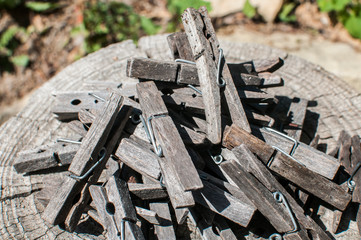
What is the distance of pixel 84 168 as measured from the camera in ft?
9.50

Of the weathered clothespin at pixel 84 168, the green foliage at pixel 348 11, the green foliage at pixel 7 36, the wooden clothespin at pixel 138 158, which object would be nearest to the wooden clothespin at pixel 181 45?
the weathered clothespin at pixel 84 168

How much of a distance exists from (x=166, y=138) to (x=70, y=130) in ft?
5.93

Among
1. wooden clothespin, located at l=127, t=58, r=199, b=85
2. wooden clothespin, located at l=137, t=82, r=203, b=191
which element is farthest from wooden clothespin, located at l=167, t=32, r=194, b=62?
wooden clothespin, located at l=137, t=82, r=203, b=191

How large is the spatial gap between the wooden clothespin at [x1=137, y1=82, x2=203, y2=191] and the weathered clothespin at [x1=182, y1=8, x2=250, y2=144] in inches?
16.5

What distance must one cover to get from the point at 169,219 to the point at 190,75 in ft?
4.62

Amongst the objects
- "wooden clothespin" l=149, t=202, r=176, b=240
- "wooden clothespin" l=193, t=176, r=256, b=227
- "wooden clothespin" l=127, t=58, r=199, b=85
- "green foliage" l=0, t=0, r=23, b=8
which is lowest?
"wooden clothespin" l=149, t=202, r=176, b=240

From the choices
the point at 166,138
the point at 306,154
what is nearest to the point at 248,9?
the point at 306,154

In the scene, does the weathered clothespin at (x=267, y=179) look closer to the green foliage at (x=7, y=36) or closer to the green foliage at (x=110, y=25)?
the green foliage at (x=110, y=25)

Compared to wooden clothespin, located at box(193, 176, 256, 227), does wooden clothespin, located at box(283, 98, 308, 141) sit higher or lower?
higher

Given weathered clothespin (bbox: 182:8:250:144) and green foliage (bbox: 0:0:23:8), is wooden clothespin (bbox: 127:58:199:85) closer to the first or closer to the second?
weathered clothespin (bbox: 182:8:250:144)

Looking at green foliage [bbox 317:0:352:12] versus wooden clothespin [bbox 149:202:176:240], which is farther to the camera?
green foliage [bbox 317:0:352:12]

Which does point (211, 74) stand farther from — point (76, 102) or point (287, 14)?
point (287, 14)

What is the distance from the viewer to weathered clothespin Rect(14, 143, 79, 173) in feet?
10.7

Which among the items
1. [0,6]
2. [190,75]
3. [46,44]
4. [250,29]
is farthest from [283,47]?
[0,6]
